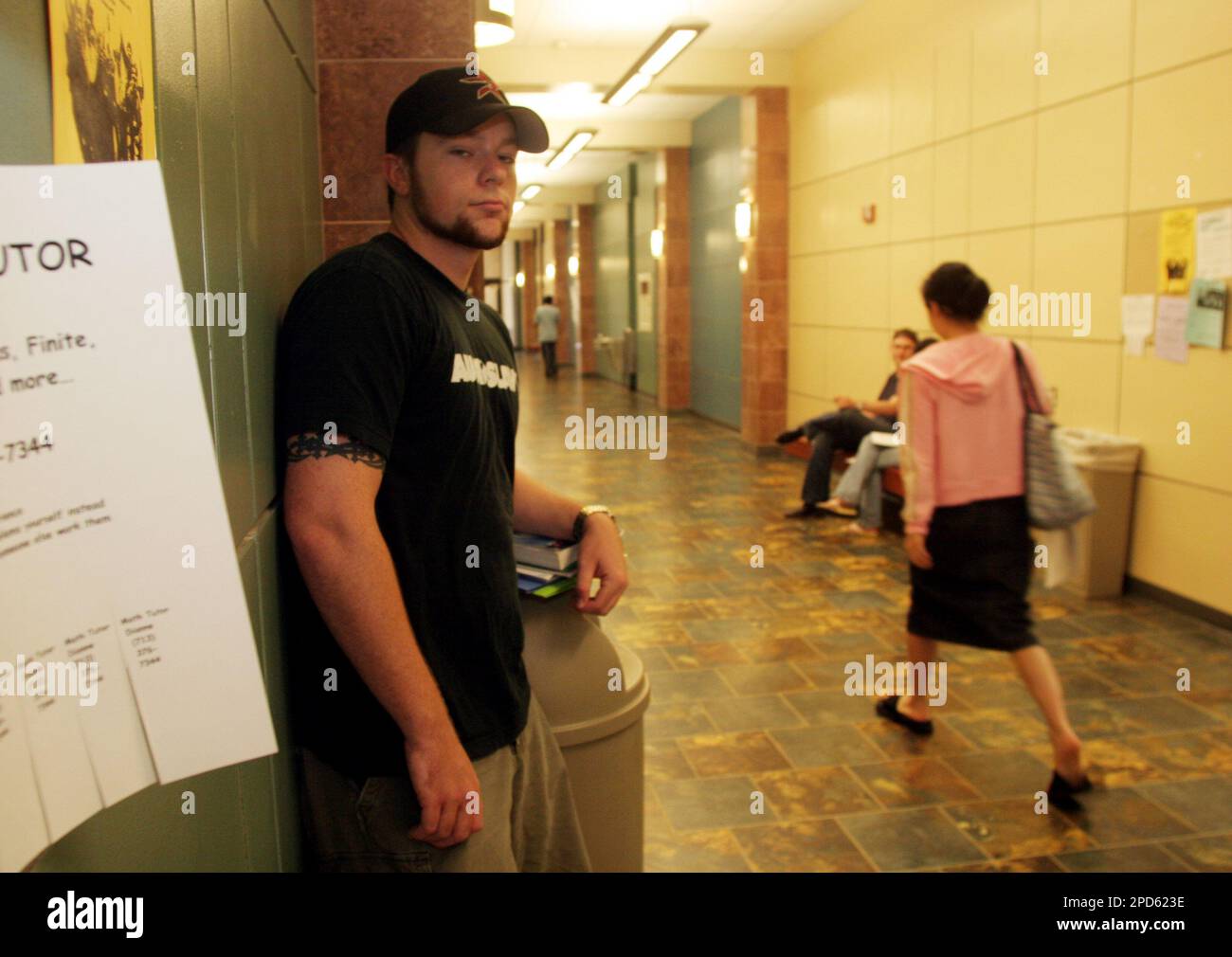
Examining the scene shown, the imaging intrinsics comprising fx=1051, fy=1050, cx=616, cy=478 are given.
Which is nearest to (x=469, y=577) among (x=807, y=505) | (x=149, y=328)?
(x=149, y=328)

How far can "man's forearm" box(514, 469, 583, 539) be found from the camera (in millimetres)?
2107

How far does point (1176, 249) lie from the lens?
516 cm

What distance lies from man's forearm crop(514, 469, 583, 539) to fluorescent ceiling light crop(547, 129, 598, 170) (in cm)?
1020

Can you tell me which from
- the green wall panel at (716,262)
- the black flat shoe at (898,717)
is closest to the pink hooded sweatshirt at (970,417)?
the black flat shoe at (898,717)

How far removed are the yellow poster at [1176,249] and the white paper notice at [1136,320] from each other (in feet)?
0.38

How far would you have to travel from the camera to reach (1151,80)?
17.3ft

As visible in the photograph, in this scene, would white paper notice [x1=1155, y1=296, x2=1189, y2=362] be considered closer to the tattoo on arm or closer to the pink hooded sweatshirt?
the pink hooded sweatshirt

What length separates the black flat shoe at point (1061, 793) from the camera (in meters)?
3.18

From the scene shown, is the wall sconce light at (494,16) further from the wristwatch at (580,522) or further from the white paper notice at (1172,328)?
the white paper notice at (1172,328)

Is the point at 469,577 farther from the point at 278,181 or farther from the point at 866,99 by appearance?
the point at 866,99

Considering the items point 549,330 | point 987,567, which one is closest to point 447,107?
point 987,567

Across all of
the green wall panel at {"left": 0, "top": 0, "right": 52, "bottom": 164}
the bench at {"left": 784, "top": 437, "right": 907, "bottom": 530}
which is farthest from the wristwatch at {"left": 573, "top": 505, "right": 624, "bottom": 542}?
the bench at {"left": 784, "top": 437, "right": 907, "bottom": 530}

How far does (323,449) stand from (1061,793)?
272 centimetres
